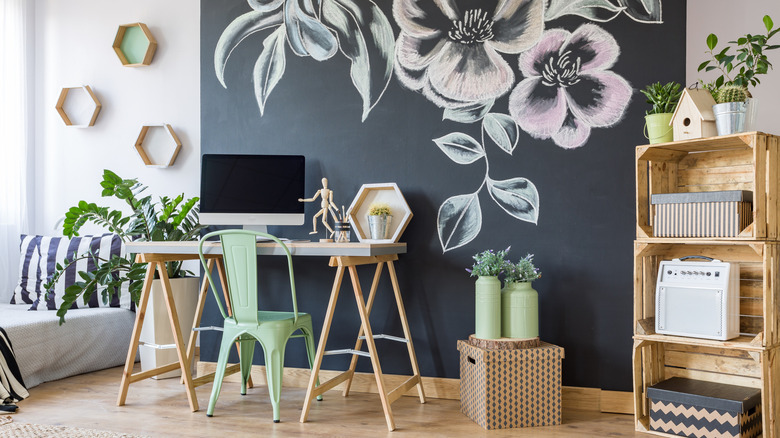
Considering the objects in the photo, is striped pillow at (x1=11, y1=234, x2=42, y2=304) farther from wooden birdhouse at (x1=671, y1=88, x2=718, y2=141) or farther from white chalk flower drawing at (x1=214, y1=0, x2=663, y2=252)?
wooden birdhouse at (x1=671, y1=88, x2=718, y2=141)

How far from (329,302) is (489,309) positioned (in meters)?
0.76

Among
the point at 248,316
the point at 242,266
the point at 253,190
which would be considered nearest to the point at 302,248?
the point at 242,266

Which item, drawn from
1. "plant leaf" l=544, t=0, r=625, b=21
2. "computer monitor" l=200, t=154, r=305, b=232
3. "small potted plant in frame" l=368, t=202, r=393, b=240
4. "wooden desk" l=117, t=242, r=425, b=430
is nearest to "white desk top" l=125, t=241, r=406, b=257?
"wooden desk" l=117, t=242, r=425, b=430

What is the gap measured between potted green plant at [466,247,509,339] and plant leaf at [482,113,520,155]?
0.59 metres

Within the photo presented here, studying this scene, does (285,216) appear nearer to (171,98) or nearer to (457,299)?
(457,299)

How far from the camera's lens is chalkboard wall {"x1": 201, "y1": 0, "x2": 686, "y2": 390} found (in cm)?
311

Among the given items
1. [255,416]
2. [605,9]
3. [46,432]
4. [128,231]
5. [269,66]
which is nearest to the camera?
[46,432]

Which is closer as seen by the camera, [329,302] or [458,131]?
[329,302]

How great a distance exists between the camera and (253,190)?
3410mm

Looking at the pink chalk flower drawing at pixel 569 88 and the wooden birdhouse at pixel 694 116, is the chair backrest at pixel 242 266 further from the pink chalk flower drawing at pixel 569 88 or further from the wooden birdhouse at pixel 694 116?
the wooden birdhouse at pixel 694 116

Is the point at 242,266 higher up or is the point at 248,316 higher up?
the point at 242,266

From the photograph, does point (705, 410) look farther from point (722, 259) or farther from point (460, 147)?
point (460, 147)

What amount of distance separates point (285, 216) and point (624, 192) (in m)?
1.68

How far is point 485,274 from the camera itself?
301cm
